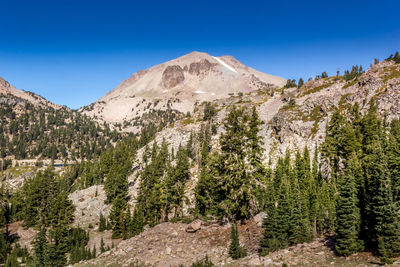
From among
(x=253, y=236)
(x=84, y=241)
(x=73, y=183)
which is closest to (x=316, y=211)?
(x=253, y=236)

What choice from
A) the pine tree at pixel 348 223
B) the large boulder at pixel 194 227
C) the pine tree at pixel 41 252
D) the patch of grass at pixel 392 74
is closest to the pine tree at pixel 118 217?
the pine tree at pixel 41 252

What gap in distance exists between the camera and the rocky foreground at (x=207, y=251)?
2569 centimetres

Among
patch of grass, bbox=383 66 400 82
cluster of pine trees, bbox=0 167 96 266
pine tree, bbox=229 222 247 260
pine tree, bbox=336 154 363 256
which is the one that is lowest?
cluster of pine trees, bbox=0 167 96 266

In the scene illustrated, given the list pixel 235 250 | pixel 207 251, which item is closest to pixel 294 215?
pixel 235 250

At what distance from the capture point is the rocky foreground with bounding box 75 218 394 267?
84.3ft

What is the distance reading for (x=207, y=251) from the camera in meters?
34.0

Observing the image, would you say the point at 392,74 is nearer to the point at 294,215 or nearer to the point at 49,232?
the point at 294,215

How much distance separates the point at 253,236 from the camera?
35656 mm

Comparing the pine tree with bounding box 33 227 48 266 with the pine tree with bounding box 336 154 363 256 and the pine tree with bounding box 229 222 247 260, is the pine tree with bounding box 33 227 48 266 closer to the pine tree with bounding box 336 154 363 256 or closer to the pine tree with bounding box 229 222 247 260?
the pine tree with bounding box 229 222 247 260

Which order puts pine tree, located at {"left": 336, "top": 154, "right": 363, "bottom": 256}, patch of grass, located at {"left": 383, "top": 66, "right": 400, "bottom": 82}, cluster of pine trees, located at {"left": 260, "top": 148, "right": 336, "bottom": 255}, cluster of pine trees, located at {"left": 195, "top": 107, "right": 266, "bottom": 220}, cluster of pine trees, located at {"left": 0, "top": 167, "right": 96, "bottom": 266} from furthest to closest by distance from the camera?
patch of grass, located at {"left": 383, "top": 66, "right": 400, "bottom": 82}
cluster of pine trees, located at {"left": 0, "top": 167, "right": 96, "bottom": 266}
cluster of pine trees, located at {"left": 195, "top": 107, "right": 266, "bottom": 220}
cluster of pine trees, located at {"left": 260, "top": 148, "right": 336, "bottom": 255}
pine tree, located at {"left": 336, "top": 154, "right": 363, "bottom": 256}

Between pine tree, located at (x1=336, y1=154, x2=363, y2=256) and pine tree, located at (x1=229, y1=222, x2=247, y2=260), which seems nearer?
pine tree, located at (x1=336, y1=154, x2=363, y2=256)

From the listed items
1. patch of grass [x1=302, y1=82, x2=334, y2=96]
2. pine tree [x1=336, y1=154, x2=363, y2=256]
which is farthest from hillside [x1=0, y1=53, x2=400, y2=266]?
patch of grass [x1=302, y1=82, x2=334, y2=96]

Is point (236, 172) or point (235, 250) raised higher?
Answer: point (236, 172)

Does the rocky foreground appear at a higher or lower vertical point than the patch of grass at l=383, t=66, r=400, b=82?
lower
